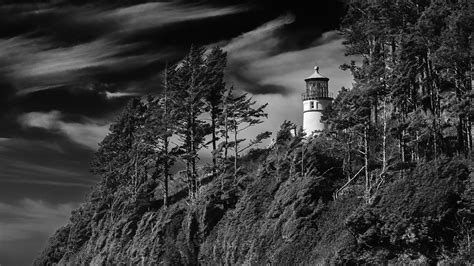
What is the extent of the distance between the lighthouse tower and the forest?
18.0m

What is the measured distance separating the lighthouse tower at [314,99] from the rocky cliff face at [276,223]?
21727 millimetres

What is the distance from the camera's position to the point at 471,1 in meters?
28.1

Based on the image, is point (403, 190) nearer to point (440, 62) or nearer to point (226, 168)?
point (440, 62)

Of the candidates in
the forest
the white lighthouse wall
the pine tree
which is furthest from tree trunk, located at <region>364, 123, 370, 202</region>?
the white lighthouse wall

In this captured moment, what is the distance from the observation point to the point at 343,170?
114 ft

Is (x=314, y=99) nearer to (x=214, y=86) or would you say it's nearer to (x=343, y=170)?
(x=214, y=86)

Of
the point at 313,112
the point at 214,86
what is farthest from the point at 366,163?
the point at 313,112

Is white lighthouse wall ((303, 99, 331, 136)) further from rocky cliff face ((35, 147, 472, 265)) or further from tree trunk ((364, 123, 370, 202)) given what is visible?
tree trunk ((364, 123, 370, 202))

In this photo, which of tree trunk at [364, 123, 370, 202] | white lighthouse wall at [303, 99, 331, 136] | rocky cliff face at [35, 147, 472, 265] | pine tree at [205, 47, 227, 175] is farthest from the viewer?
white lighthouse wall at [303, 99, 331, 136]

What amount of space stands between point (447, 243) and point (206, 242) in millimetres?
19086

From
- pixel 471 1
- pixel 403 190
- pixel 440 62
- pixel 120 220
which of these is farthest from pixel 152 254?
pixel 471 1

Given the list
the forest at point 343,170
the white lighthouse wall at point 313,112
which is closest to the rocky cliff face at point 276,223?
Result: the forest at point 343,170

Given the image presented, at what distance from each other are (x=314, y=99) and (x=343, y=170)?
33792 millimetres

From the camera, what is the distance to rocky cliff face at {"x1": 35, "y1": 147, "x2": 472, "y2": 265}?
26.4 metres
